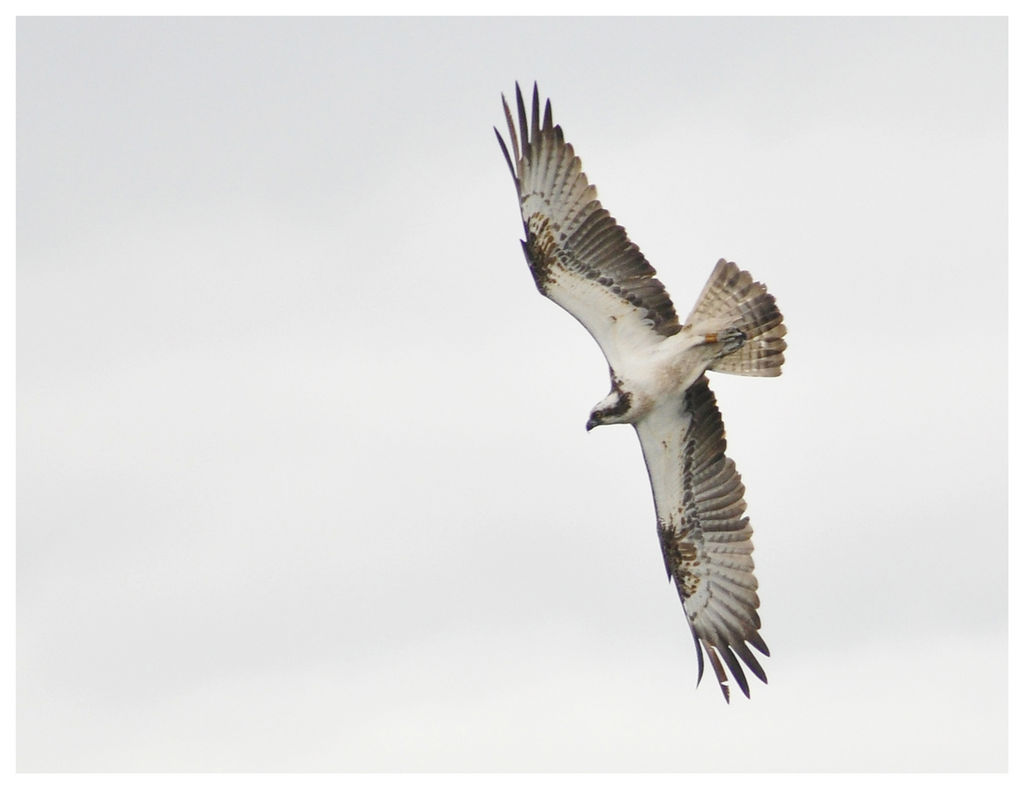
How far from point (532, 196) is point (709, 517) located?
3069mm

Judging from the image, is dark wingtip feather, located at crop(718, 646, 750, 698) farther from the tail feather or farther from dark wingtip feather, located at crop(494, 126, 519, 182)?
dark wingtip feather, located at crop(494, 126, 519, 182)

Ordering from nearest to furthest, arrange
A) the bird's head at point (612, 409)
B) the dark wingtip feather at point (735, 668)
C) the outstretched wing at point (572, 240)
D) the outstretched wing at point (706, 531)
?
the outstretched wing at point (572, 240), the bird's head at point (612, 409), the outstretched wing at point (706, 531), the dark wingtip feather at point (735, 668)

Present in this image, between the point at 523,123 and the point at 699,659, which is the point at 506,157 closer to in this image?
the point at 523,123

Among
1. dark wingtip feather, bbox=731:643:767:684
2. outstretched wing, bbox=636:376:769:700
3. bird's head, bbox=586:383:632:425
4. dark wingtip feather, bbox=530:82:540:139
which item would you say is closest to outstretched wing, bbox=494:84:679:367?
dark wingtip feather, bbox=530:82:540:139

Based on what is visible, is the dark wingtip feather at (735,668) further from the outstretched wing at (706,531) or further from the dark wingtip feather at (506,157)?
the dark wingtip feather at (506,157)

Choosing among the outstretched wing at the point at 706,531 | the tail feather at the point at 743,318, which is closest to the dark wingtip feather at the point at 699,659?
the outstretched wing at the point at 706,531

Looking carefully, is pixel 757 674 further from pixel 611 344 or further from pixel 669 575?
pixel 611 344

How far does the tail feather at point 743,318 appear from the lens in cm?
1510

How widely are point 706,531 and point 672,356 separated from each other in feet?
5.51

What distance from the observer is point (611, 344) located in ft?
49.4

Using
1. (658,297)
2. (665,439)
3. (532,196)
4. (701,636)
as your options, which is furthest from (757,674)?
(532,196)

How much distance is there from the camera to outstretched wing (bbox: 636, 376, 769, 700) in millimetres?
15539

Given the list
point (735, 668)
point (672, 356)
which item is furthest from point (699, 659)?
point (672, 356)

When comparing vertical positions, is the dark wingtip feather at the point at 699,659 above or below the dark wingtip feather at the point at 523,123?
below
